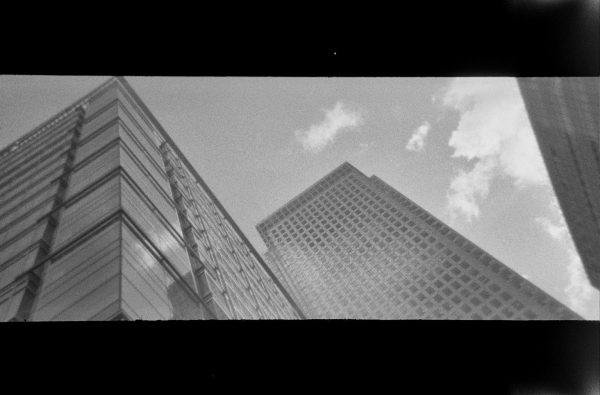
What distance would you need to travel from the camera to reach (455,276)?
97750 mm

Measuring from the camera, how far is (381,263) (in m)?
110

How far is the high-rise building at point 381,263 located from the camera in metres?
92.7

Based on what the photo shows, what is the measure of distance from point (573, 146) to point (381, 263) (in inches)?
2316

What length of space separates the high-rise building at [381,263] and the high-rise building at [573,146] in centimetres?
2231

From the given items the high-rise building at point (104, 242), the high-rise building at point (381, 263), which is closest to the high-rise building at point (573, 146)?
the high-rise building at point (381, 263)

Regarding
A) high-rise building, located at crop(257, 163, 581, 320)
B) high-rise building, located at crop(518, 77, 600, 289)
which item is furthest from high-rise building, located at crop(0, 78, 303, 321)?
high-rise building, located at crop(257, 163, 581, 320)

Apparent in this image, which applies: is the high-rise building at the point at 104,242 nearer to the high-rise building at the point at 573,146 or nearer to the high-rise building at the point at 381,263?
the high-rise building at the point at 573,146

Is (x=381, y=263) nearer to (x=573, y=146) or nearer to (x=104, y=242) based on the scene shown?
(x=573, y=146)

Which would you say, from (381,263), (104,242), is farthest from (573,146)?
(381,263)

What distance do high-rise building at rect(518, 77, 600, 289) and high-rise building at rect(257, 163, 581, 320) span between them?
2231 centimetres

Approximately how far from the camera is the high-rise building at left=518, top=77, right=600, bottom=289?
146 feet
